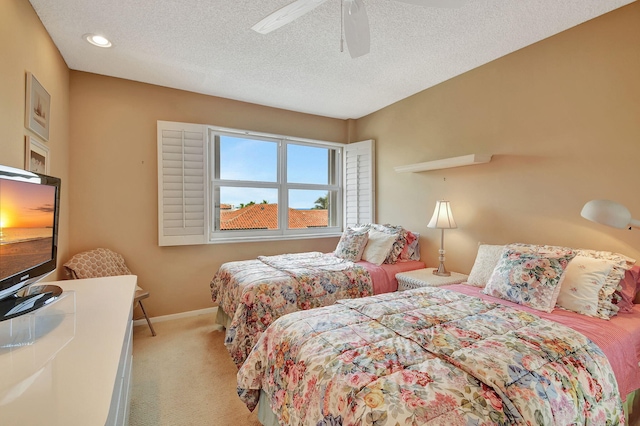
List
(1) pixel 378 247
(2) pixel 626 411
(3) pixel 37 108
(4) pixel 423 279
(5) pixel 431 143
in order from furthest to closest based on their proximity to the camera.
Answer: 1. (5) pixel 431 143
2. (1) pixel 378 247
3. (4) pixel 423 279
4. (3) pixel 37 108
5. (2) pixel 626 411

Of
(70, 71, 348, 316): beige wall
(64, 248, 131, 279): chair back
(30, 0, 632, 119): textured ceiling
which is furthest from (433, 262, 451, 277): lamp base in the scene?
(64, 248, 131, 279): chair back

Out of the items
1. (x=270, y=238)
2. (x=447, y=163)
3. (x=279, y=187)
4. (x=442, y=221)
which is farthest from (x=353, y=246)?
(x=279, y=187)

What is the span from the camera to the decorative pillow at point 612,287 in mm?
1723

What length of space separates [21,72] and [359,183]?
11.3ft

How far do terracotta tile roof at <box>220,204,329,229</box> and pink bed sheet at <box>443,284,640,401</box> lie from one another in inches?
116

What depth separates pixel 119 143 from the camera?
3.12 m

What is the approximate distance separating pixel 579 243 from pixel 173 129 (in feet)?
12.6

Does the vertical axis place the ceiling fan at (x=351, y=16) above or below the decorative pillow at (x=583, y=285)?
above

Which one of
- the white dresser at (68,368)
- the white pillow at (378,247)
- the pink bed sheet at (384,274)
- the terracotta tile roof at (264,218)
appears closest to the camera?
the white dresser at (68,368)

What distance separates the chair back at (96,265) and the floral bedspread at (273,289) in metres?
0.96

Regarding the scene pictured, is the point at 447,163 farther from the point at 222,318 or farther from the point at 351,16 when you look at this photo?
the point at 222,318

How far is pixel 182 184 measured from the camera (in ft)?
10.9

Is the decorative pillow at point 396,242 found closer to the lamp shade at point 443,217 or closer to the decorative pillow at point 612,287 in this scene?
the lamp shade at point 443,217

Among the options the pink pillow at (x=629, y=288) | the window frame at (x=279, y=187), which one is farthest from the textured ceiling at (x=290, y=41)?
the pink pillow at (x=629, y=288)
